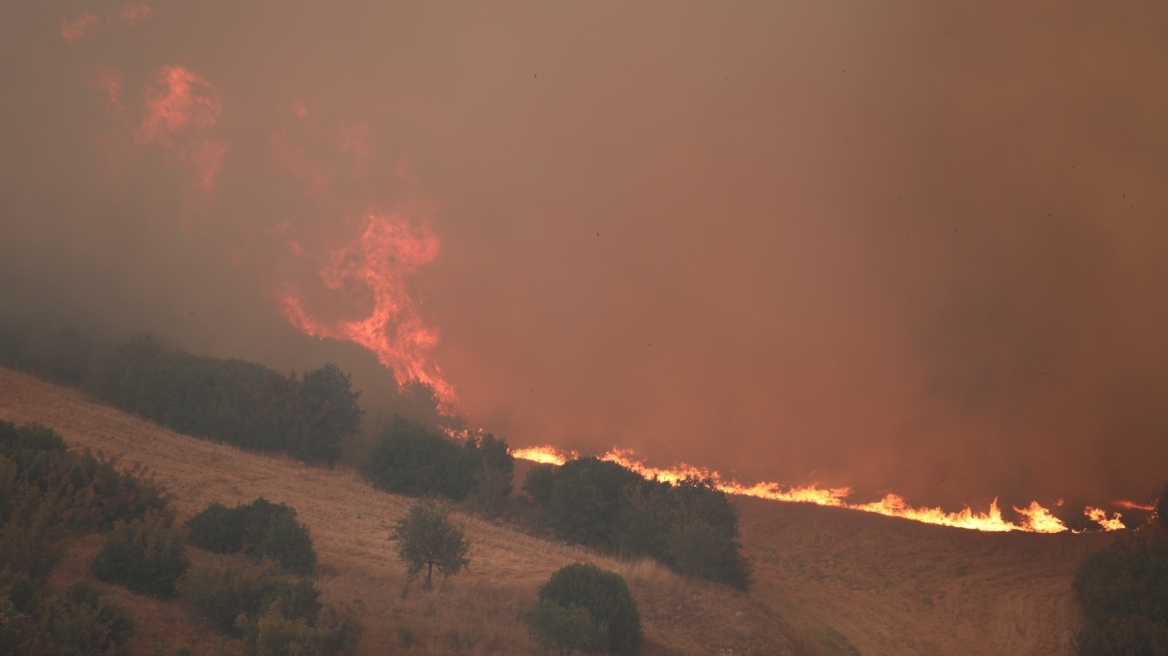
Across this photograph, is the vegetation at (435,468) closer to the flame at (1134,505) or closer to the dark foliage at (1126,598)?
the dark foliage at (1126,598)

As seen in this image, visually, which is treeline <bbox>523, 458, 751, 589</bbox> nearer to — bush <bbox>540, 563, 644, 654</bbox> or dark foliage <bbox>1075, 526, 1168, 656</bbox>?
bush <bbox>540, 563, 644, 654</bbox>

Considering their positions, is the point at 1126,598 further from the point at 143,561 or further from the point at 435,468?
the point at 435,468

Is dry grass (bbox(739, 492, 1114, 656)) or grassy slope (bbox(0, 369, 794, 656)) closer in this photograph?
grassy slope (bbox(0, 369, 794, 656))

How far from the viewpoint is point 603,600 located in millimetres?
19750

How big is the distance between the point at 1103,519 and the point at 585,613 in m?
33.6

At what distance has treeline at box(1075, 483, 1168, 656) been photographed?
2066 centimetres

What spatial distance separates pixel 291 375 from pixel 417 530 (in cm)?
2988

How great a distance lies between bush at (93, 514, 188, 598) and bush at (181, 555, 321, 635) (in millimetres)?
649

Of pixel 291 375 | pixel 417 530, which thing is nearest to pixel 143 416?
pixel 291 375

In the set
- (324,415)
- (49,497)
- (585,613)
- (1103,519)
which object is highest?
(1103,519)

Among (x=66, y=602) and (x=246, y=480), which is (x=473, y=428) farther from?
(x=66, y=602)

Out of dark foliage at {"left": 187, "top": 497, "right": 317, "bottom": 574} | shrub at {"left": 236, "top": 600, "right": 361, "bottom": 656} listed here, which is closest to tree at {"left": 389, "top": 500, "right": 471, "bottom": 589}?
dark foliage at {"left": 187, "top": 497, "right": 317, "bottom": 574}

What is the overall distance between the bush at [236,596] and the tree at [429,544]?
526 cm

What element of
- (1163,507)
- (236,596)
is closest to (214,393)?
(236,596)
